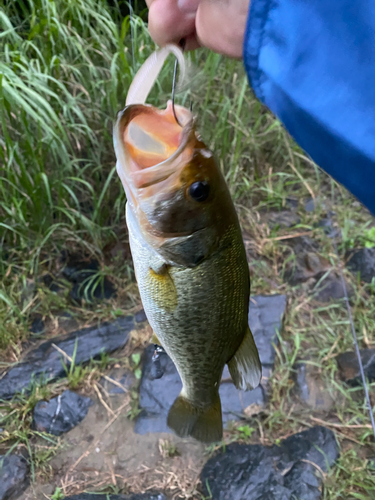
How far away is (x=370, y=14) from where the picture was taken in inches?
23.5

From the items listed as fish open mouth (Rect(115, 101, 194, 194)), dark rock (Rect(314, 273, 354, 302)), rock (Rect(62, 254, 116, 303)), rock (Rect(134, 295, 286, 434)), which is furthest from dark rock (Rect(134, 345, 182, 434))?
fish open mouth (Rect(115, 101, 194, 194))

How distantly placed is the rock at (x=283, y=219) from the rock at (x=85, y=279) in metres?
1.50

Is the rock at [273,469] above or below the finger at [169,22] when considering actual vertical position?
below

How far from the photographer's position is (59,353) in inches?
86.8

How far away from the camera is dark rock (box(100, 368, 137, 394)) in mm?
2162

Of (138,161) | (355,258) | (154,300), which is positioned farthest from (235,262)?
(355,258)

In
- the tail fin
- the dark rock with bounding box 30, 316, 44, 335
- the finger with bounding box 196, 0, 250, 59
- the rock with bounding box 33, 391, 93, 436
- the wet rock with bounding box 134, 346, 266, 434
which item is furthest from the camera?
the dark rock with bounding box 30, 316, 44, 335

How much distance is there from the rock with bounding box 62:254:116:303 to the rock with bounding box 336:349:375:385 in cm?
167

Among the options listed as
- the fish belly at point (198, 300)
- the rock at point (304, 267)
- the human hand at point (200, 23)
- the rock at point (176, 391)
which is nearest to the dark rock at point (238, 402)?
the rock at point (176, 391)

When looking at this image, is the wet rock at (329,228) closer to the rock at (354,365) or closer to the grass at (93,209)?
the grass at (93,209)

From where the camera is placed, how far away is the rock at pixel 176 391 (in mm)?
2059

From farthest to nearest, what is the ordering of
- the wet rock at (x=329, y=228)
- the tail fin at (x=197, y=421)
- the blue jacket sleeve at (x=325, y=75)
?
the wet rock at (x=329, y=228) → the tail fin at (x=197, y=421) → the blue jacket sleeve at (x=325, y=75)

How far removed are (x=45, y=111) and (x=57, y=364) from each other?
1.62m

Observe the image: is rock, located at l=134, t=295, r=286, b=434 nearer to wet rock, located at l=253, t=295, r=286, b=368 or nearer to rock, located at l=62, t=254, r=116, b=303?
wet rock, located at l=253, t=295, r=286, b=368
